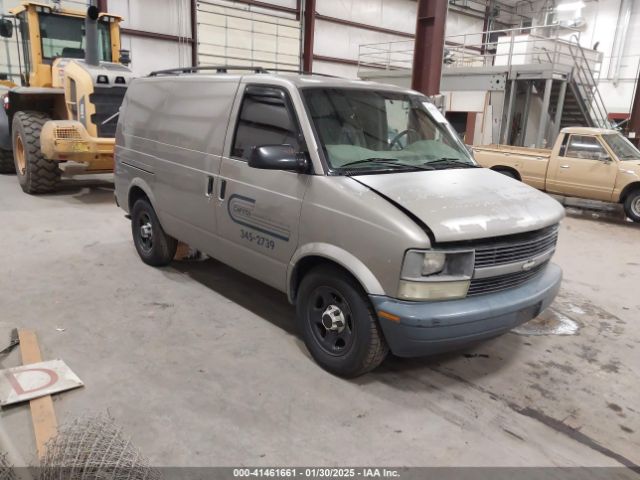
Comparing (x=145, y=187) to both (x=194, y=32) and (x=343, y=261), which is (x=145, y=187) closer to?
(x=343, y=261)

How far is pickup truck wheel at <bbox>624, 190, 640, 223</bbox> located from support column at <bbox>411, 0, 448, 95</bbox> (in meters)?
4.02

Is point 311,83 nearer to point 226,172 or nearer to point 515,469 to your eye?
point 226,172

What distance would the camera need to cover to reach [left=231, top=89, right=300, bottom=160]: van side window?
138 inches

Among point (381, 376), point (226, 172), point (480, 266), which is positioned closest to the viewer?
point (480, 266)

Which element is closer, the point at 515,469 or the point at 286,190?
the point at 515,469

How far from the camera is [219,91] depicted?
160 inches

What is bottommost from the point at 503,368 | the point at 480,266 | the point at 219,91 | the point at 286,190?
the point at 503,368

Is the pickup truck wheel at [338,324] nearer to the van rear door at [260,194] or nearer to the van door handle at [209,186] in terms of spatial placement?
the van rear door at [260,194]

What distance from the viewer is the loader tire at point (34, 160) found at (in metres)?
8.13

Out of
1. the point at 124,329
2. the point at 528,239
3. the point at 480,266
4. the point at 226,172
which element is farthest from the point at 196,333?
the point at 528,239

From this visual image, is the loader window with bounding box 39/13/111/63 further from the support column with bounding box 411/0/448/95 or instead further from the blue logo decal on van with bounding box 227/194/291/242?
the blue logo decal on van with bounding box 227/194/291/242

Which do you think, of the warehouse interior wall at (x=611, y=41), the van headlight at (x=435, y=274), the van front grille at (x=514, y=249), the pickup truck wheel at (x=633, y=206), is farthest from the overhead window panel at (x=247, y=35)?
the van headlight at (x=435, y=274)

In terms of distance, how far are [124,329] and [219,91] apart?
2.08 meters

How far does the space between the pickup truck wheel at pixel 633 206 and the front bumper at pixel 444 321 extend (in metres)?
7.35
